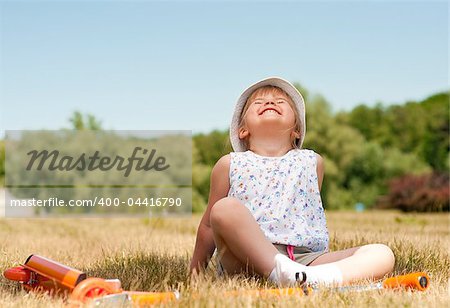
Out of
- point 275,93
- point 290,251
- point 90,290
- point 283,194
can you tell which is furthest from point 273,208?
point 90,290

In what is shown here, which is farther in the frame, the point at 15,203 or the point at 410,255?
the point at 15,203

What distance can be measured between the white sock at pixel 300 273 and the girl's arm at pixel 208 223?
0.48 m

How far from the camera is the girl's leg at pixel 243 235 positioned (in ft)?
7.36

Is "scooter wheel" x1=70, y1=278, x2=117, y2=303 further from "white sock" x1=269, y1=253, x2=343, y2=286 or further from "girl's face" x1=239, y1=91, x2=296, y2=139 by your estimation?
"girl's face" x1=239, y1=91, x2=296, y2=139

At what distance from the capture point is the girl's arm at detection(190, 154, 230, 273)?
A: 260 cm

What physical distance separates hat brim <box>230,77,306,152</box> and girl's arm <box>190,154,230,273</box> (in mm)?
239

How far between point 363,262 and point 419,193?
11.7 m

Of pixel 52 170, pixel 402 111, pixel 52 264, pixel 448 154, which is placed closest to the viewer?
pixel 52 264

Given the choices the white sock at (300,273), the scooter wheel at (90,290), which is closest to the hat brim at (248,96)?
the white sock at (300,273)

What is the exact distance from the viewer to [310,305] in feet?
5.91

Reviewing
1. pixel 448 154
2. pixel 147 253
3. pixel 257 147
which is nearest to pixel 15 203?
pixel 147 253

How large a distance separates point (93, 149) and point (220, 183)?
34.8 feet

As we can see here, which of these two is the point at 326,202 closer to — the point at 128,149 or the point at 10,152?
the point at 128,149

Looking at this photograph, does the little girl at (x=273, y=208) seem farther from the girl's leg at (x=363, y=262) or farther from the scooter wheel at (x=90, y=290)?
the scooter wheel at (x=90, y=290)
